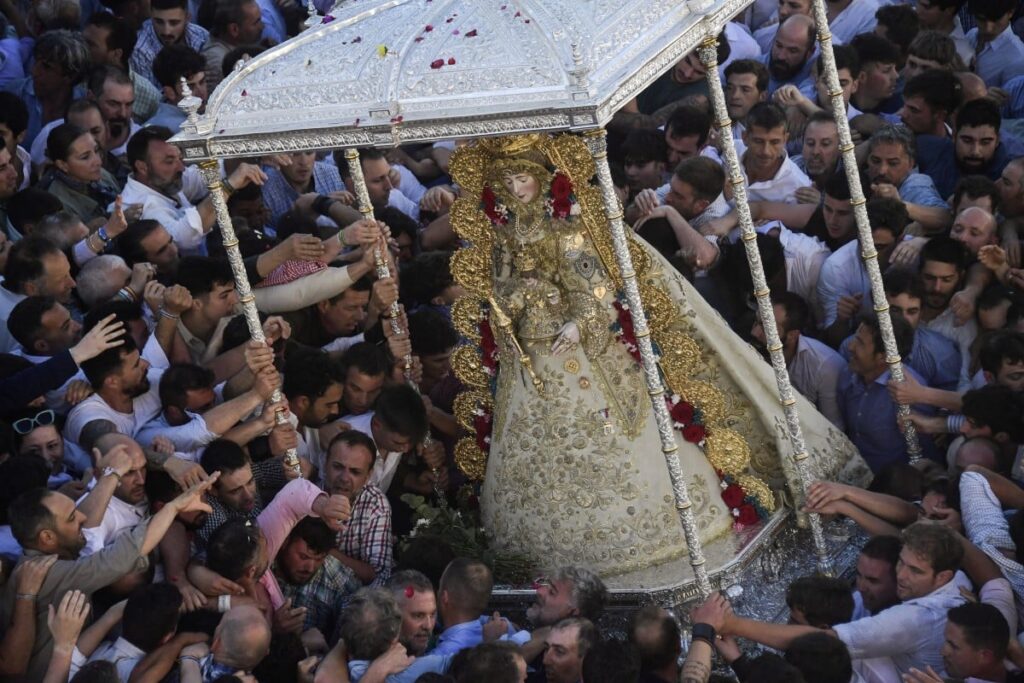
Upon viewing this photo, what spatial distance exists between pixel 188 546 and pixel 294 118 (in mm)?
1896

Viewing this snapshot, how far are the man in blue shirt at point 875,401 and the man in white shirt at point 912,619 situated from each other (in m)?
1.60

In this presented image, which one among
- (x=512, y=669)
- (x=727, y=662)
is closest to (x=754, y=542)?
(x=727, y=662)

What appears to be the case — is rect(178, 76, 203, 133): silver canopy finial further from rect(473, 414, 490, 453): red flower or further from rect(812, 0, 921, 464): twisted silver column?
rect(812, 0, 921, 464): twisted silver column

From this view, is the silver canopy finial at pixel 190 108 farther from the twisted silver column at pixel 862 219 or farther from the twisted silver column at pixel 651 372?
the twisted silver column at pixel 862 219

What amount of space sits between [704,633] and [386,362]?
7.83 feet

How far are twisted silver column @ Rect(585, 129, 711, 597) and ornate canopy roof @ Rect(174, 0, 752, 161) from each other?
32 centimetres

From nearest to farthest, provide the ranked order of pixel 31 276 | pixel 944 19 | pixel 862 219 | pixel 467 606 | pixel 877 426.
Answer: pixel 467 606 < pixel 31 276 < pixel 862 219 < pixel 877 426 < pixel 944 19

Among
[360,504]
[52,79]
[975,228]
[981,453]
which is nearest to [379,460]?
[360,504]

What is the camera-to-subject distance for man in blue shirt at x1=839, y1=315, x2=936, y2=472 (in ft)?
30.3

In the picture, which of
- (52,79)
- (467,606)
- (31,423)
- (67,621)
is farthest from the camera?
(52,79)

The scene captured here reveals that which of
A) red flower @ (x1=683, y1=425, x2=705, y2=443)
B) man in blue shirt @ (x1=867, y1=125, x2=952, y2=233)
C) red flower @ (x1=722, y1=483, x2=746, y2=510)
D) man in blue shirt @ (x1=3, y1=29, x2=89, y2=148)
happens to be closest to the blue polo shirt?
red flower @ (x1=722, y1=483, x2=746, y2=510)

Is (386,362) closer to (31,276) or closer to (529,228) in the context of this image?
(529,228)

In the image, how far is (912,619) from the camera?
7.54m

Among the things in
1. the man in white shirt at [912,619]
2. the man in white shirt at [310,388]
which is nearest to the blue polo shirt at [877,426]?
the man in white shirt at [912,619]
